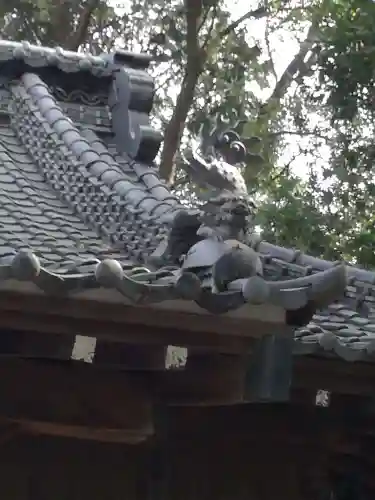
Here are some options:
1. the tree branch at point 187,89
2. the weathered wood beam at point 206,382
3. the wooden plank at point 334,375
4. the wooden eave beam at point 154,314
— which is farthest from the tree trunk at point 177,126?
the wooden eave beam at point 154,314

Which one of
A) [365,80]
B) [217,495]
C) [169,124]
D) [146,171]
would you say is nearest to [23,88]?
[146,171]

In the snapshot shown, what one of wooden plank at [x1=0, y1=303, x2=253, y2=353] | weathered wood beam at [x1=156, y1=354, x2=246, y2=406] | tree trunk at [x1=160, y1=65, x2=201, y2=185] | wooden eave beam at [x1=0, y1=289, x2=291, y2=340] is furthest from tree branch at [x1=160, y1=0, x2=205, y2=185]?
wooden eave beam at [x1=0, y1=289, x2=291, y2=340]

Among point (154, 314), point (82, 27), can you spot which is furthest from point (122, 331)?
point (82, 27)

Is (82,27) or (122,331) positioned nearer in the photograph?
(122,331)

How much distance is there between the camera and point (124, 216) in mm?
3711

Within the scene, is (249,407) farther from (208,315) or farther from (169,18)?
(169,18)

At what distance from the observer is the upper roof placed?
7.11 ft

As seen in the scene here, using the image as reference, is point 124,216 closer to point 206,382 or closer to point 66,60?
point 206,382

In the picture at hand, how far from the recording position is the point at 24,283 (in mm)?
2133

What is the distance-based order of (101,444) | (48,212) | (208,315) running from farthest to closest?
1. (48,212)
2. (101,444)
3. (208,315)

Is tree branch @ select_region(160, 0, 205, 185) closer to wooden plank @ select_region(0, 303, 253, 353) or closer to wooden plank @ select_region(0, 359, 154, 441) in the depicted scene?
wooden plank @ select_region(0, 359, 154, 441)

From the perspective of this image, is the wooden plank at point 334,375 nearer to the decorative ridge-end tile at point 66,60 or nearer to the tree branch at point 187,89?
the decorative ridge-end tile at point 66,60

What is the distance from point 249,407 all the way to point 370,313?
1.03 meters

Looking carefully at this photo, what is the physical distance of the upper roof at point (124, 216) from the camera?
2.17 meters
